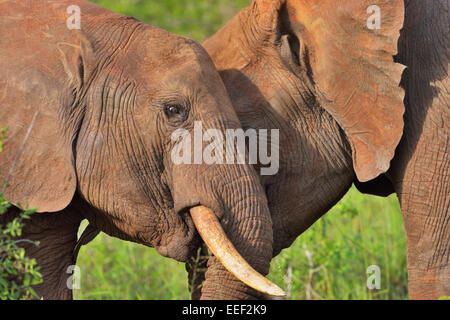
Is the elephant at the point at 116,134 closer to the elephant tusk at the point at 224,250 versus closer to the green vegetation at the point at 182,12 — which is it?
the elephant tusk at the point at 224,250

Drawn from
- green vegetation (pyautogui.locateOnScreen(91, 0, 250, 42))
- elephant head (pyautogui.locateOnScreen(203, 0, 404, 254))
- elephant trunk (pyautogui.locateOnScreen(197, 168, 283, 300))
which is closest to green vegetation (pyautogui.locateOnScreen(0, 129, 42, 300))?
elephant trunk (pyautogui.locateOnScreen(197, 168, 283, 300))

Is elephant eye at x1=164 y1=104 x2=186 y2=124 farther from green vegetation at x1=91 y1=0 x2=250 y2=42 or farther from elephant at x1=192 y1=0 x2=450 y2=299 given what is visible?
green vegetation at x1=91 y1=0 x2=250 y2=42

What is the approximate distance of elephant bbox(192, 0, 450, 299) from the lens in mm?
4168

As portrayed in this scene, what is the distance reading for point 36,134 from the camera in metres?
3.87

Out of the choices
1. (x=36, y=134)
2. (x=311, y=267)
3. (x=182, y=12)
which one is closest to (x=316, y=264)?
(x=311, y=267)

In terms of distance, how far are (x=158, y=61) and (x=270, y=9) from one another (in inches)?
24.9

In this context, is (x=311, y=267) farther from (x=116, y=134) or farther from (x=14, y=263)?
(x=14, y=263)

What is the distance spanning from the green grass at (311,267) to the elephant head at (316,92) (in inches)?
41.0

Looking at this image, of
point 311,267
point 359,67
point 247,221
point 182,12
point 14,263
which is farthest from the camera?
point 182,12

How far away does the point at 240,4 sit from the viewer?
33.3ft

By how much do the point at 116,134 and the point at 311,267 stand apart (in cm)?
204

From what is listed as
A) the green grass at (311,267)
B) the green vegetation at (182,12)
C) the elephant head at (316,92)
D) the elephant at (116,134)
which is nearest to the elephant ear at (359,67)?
the elephant head at (316,92)
